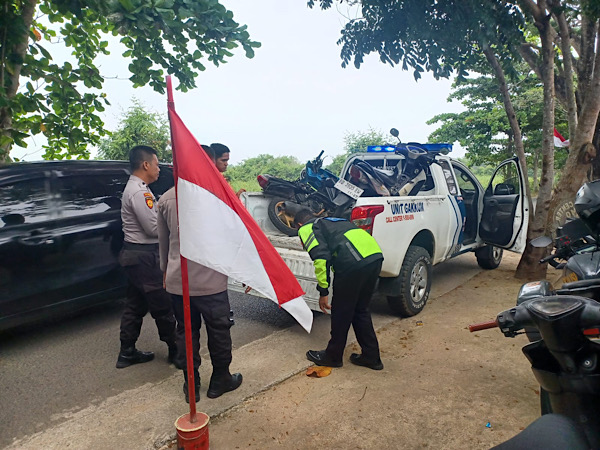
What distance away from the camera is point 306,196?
5820 millimetres

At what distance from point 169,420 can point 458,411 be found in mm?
1943

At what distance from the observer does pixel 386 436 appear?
8.96ft

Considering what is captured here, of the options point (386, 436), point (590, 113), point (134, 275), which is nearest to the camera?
point (386, 436)

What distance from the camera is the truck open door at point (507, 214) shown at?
6281mm

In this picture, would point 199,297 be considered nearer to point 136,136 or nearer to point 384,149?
point 384,149

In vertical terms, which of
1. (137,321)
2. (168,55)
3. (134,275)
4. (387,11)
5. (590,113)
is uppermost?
(387,11)

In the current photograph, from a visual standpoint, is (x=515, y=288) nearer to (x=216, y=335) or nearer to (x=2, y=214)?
(x=216, y=335)

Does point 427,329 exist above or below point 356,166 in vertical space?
below

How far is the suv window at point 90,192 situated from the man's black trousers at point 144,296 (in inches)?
40.1

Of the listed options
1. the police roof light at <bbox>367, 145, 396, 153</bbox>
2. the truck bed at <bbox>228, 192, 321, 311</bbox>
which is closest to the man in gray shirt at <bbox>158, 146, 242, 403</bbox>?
the truck bed at <bbox>228, 192, 321, 311</bbox>

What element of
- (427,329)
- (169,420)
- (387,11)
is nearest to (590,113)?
(387,11)

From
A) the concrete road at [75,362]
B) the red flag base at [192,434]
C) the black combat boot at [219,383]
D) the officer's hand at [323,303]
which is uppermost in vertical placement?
the officer's hand at [323,303]

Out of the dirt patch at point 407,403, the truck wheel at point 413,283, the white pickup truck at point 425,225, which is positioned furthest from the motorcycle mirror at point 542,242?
the truck wheel at point 413,283

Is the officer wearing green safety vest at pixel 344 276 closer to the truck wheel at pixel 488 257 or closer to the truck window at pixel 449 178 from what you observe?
the truck window at pixel 449 178
